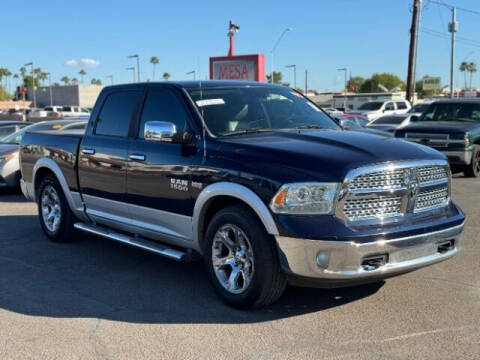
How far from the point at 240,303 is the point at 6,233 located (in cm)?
464

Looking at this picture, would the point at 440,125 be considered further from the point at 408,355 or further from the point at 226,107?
the point at 408,355

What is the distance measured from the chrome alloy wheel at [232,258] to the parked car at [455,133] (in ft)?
30.5

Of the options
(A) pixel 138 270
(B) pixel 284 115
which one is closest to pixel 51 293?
(A) pixel 138 270

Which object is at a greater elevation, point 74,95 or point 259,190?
point 74,95

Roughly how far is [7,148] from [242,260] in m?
8.53

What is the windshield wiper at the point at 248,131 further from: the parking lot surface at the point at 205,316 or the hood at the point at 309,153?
the parking lot surface at the point at 205,316

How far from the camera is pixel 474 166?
13570 millimetres

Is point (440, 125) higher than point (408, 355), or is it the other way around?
point (440, 125)

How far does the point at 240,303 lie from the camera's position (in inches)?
189

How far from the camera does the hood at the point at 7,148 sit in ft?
38.4

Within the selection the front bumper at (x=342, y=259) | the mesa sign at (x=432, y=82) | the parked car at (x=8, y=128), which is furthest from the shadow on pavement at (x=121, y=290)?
the mesa sign at (x=432, y=82)

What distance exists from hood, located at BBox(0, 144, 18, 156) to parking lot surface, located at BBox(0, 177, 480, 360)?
5.71 m

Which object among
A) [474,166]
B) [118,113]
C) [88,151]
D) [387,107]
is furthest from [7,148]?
[387,107]

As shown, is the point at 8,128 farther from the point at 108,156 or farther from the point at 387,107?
the point at 387,107
